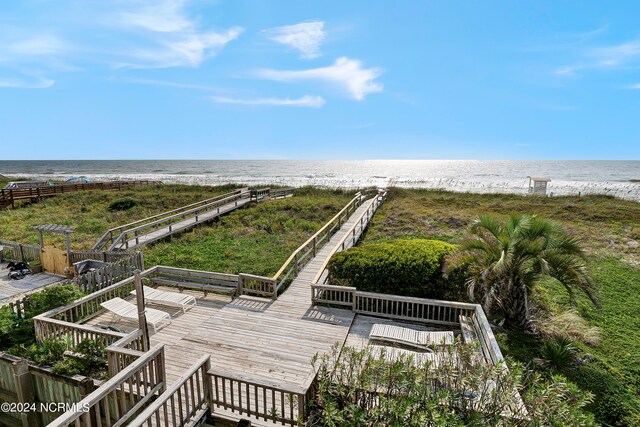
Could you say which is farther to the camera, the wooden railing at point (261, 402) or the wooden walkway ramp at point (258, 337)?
the wooden walkway ramp at point (258, 337)

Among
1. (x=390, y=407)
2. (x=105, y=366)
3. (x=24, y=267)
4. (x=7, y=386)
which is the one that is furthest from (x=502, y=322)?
(x=24, y=267)

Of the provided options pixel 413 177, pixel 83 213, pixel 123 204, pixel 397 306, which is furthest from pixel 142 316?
pixel 413 177

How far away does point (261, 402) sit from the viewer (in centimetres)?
521

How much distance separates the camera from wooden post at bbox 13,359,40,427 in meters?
5.55

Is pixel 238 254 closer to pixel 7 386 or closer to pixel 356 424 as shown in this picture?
pixel 7 386

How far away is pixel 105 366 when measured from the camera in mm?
5949

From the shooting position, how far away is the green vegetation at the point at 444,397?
3.53 m

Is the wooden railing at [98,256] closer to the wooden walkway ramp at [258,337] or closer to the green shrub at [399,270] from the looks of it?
the wooden walkway ramp at [258,337]

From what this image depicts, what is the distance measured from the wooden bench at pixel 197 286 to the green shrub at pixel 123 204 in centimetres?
1753

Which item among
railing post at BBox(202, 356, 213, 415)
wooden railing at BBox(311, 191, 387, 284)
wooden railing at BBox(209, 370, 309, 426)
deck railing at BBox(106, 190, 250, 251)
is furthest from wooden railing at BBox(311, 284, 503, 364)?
deck railing at BBox(106, 190, 250, 251)

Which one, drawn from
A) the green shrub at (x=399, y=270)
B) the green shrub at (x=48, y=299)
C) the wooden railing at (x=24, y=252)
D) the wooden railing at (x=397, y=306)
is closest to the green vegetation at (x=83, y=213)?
the wooden railing at (x=24, y=252)

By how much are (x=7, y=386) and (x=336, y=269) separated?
740 centimetres

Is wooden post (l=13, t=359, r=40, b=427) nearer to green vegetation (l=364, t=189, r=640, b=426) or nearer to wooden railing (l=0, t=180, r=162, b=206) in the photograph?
green vegetation (l=364, t=189, r=640, b=426)

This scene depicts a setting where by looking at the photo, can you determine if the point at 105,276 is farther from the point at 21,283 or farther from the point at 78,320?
the point at 21,283
